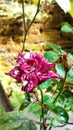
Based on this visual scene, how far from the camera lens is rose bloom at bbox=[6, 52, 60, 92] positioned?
0.66 meters

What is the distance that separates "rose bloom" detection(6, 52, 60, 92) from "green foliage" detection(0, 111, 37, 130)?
14cm

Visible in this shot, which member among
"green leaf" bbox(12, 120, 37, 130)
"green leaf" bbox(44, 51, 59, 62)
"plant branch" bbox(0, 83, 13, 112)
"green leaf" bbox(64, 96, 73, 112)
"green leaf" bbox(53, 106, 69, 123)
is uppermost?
"green leaf" bbox(44, 51, 59, 62)

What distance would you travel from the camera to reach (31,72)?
0.67m

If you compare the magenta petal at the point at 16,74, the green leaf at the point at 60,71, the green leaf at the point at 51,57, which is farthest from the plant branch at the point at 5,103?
the magenta petal at the point at 16,74

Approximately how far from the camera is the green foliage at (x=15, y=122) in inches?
30.3

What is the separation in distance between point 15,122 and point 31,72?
16cm

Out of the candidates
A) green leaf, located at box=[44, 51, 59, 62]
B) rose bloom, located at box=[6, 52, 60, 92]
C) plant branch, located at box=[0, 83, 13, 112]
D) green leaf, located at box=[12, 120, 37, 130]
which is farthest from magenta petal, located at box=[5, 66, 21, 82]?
plant branch, located at box=[0, 83, 13, 112]

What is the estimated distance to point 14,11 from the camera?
2.86m

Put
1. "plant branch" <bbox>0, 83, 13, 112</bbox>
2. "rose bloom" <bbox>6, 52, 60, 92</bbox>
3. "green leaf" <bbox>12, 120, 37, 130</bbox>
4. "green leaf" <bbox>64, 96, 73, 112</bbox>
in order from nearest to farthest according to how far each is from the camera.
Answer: "rose bloom" <bbox>6, 52, 60, 92</bbox>
"green leaf" <bbox>12, 120, 37, 130</bbox>
"green leaf" <bbox>64, 96, 73, 112</bbox>
"plant branch" <bbox>0, 83, 13, 112</bbox>

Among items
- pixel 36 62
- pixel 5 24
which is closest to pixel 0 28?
pixel 5 24

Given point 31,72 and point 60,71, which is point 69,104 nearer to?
point 60,71

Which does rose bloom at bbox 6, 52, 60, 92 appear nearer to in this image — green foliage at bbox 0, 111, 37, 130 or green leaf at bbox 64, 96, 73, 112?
green foliage at bbox 0, 111, 37, 130

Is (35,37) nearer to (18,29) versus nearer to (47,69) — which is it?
(18,29)

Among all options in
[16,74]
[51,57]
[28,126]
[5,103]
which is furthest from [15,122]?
[5,103]
